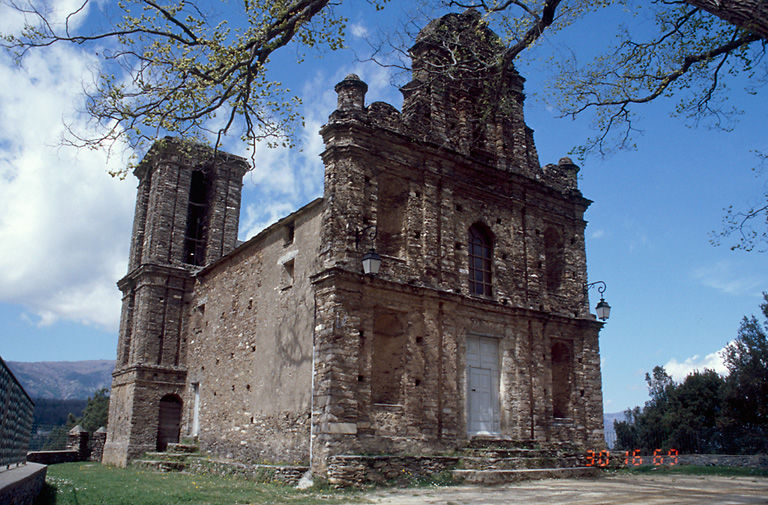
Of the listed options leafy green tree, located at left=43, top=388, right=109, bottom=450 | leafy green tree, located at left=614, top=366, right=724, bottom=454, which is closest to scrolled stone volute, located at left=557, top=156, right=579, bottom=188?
leafy green tree, located at left=614, top=366, right=724, bottom=454

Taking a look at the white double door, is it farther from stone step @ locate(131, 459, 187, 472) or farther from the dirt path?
stone step @ locate(131, 459, 187, 472)

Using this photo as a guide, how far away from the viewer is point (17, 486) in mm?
6777

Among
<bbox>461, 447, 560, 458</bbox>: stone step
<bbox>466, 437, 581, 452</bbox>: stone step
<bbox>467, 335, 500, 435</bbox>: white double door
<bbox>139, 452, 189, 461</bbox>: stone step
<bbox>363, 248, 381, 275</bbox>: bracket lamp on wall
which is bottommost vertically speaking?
<bbox>139, 452, 189, 461</bbox>: stone step

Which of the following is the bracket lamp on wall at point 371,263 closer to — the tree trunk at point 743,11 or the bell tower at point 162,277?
the tree trunk at point 743,11

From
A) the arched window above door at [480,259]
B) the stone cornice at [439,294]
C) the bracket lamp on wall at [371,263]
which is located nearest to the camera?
the bracket lamp on wall at [371,263]

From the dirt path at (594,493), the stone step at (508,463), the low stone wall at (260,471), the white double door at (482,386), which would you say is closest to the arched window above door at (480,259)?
the white double door at (482,386)

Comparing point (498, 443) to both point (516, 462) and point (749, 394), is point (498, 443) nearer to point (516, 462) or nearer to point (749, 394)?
point (516, 462)

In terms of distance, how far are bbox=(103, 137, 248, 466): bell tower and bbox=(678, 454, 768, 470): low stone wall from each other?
1803cm

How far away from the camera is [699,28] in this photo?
10398mm

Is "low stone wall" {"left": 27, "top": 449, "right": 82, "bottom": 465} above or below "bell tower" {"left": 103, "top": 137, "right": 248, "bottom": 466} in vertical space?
below

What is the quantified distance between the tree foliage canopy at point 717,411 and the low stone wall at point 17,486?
32.6m

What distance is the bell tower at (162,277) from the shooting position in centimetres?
2225

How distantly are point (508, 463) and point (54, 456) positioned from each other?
2054 cm

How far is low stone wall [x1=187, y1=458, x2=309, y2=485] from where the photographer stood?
40.9 ft
